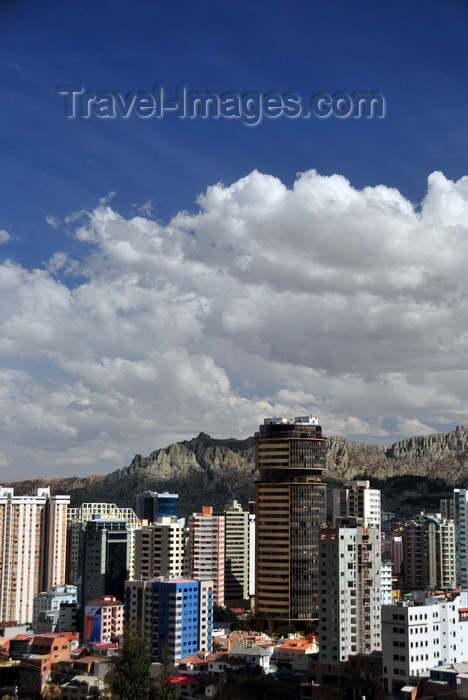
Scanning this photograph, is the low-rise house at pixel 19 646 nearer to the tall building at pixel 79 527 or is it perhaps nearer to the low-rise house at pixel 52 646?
the low-rise house at pixel 52 646

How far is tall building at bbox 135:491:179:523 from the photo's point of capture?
2382 centimetres

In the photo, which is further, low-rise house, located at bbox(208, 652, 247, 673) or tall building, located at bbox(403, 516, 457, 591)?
tall building, located at bbox(403, 516, 457, 591)

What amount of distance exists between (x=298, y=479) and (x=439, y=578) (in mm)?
4173

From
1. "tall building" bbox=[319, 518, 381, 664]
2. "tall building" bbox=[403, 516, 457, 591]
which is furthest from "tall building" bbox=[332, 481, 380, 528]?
"tall building" bbox=[319, 518, 381, 664]

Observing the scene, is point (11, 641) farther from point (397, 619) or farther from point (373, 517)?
point (373, 517)

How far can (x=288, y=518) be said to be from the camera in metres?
14.0

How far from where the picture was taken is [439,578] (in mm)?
16203

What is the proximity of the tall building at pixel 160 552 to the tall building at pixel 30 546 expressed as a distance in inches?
73.0

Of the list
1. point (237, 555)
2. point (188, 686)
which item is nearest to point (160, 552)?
point (237, 555)

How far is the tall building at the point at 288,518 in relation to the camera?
13.4m

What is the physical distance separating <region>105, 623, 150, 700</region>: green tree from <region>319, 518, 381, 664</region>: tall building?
1989 millimetres

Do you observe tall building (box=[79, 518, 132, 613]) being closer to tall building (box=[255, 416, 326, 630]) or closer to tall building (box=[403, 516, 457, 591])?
tall building (box=[255, 416, 326, 630])

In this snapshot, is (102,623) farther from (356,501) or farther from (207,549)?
(356,501)

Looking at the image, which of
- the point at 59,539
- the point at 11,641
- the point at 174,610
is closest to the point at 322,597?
the point at 174,610
